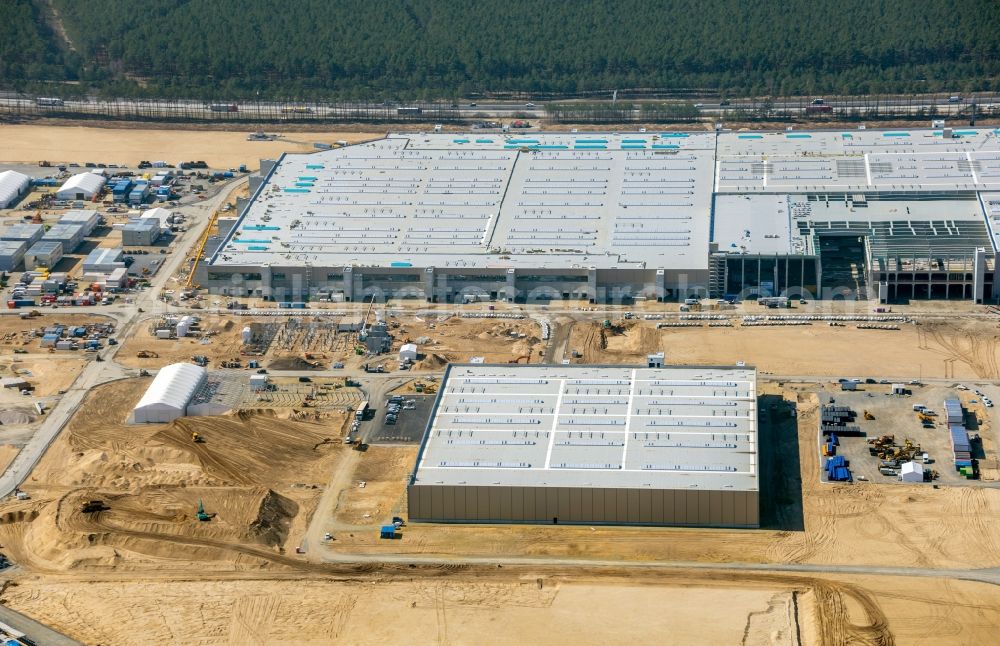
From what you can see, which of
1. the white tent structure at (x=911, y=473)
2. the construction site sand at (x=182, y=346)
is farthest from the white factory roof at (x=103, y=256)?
the white tent structure at (x=911, y=473)

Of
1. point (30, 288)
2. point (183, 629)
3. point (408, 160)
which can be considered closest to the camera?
point (183, 629)

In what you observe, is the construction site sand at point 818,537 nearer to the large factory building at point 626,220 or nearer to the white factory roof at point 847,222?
the large factory building at point 626,220

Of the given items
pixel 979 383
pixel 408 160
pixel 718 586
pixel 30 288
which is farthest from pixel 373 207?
pixel 718 586

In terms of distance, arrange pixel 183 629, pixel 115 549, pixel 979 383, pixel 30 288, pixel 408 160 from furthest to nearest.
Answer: pixel 408 160
pixel 30 288
pixel 979 383
pixel 115 549
pixel 183 629

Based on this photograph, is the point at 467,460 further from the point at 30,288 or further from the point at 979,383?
the point at 30,288

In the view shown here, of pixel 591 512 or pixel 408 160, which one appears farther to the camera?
pixel 408 160

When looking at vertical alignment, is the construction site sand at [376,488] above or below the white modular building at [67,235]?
below

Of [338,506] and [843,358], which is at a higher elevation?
[843,358]
